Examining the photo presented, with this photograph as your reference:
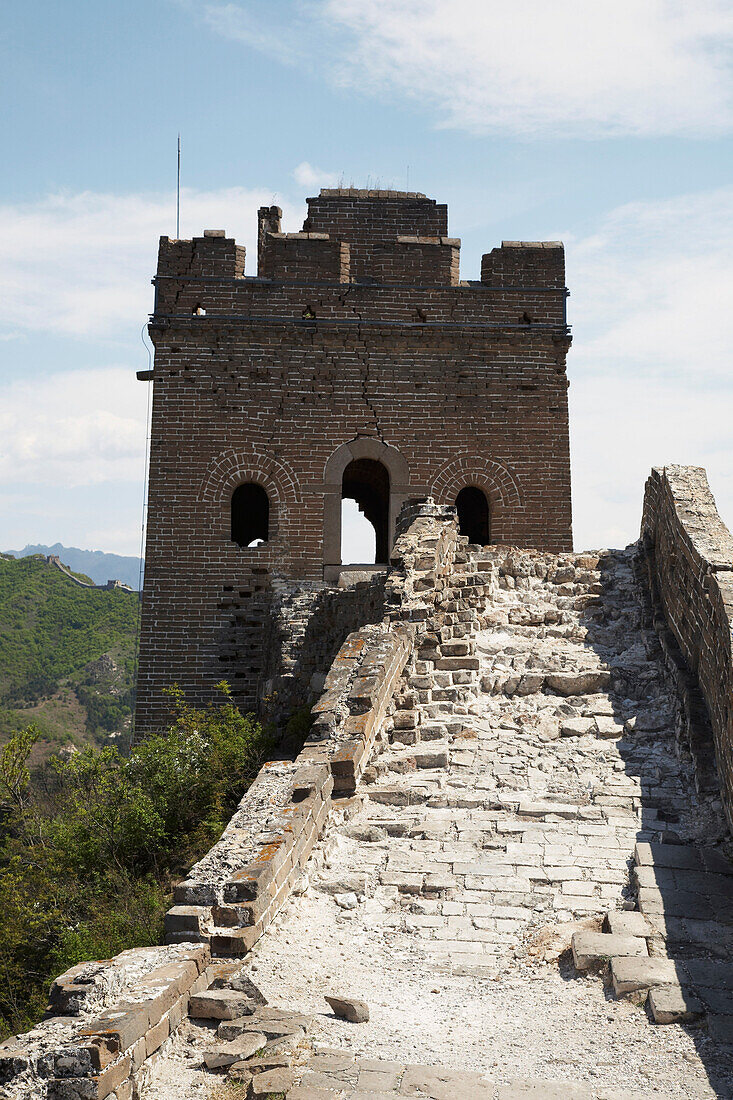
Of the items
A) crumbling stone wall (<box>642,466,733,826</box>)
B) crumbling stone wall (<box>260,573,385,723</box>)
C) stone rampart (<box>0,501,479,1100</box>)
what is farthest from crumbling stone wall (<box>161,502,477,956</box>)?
crumbling stone wall (<box>642,466,733,826</box>)

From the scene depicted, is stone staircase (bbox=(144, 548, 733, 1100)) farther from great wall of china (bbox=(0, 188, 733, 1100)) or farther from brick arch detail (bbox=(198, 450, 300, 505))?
brick arch detail (bbox=(198, 450, 300, 505))

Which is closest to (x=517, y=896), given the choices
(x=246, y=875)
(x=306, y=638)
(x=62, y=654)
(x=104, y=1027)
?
(x=246, y=875)

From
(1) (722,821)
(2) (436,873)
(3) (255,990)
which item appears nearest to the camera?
(3) (255,990)

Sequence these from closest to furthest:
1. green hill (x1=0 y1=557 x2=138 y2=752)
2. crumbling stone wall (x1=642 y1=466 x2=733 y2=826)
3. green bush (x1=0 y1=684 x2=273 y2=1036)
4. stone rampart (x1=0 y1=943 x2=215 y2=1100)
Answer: stone rampart (x1=0 y1=943 x2=215 y2=1100)
crumbling stone wall (x1=642 y1=466 x2=733 y2=826)
green bush (x1=0 y1=684 x2=273 y2=1036)
green hill (x1=0 y1=557 x2=138 y2=752)

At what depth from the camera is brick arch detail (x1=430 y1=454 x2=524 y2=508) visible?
603 inches

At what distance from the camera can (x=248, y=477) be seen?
49.4 ft

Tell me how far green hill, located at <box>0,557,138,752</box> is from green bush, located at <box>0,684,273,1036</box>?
130ft

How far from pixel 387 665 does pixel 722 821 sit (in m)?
2.63

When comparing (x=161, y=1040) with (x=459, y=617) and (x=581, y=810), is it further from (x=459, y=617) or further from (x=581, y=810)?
(x=459, y=617)

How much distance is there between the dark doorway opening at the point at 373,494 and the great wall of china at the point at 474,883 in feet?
22.6

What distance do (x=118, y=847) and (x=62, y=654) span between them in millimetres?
53416

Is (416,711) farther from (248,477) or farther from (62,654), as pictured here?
(62,654)

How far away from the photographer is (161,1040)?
400 centimetres

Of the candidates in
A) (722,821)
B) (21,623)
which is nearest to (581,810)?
(722,821)
